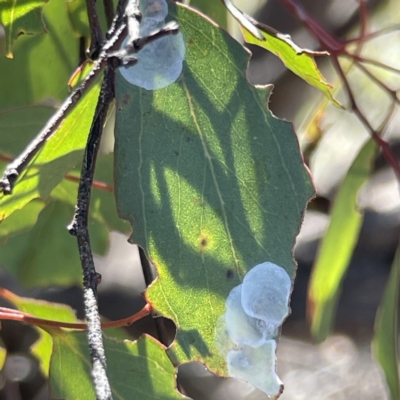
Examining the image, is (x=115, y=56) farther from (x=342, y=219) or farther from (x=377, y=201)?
(x=377, y=201)

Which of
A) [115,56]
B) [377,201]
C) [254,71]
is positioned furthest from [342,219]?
[254,71]

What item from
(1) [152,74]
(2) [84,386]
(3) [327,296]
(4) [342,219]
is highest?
(1) [152,74]

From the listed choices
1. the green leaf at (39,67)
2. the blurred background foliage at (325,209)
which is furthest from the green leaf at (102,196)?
the green leaf at (39,67)

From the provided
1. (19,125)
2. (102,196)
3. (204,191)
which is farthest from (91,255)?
(102,196)

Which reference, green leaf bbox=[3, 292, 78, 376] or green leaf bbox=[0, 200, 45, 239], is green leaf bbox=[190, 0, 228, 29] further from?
green leaf bbox=[3, 292, 78, 376]

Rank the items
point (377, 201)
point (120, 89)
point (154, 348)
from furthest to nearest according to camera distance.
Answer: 1. point (377, 201)
2. point (154, 348)
3. point (120, 89)

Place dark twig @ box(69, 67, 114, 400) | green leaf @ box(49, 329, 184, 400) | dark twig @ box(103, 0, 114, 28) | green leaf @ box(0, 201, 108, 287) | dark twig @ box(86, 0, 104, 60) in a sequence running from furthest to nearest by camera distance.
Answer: green leaf @ box(0, 201, 108, 287) → dark twig @ box(103, 0, 114, 28) → green leaf @ box(49, 329, 184, 400) → dark twig @ box(86, 0, 104, 60) → dark twig @ box(69, 67, 114, 400)

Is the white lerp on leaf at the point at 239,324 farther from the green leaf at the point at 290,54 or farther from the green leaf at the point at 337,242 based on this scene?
the green leaf at the point at 337,242

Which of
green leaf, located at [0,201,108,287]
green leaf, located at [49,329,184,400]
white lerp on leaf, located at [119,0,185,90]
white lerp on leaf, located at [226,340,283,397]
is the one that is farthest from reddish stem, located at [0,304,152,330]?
green leaf, located at [0,201,108,287]
